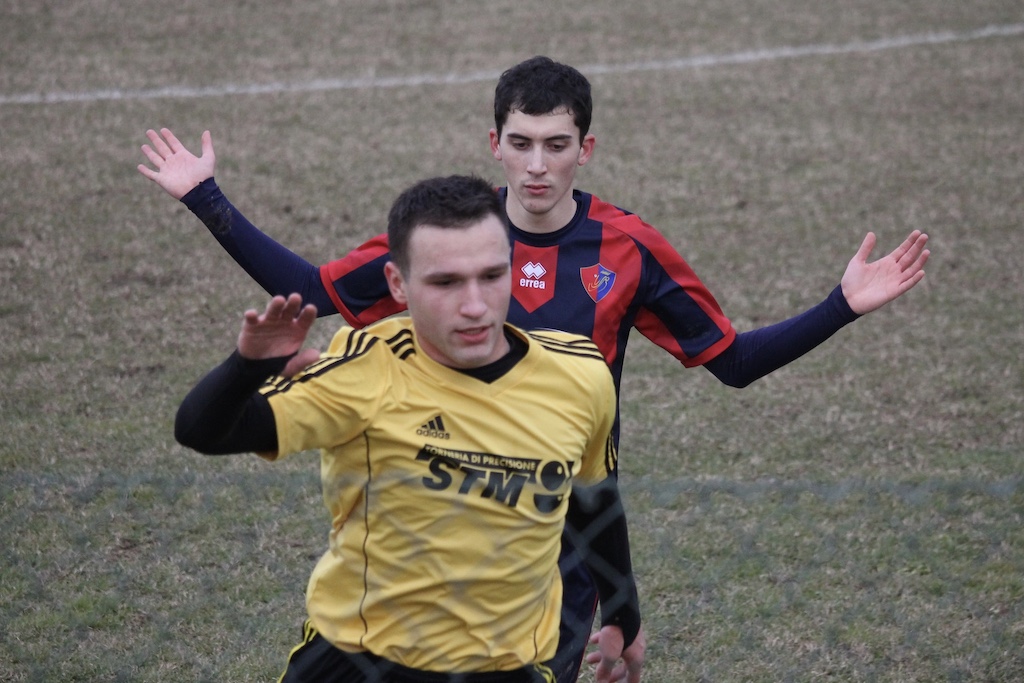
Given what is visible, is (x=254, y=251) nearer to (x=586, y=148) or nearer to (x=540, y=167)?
(x=540, y=167)

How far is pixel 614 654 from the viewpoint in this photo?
339 centimetres

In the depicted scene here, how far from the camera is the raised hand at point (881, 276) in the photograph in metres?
3.35

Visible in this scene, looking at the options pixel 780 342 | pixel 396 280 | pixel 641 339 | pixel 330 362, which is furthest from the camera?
pixel 641 339

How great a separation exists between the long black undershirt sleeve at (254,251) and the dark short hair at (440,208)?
80 cm

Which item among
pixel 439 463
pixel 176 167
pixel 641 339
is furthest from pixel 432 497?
pixel 641 339

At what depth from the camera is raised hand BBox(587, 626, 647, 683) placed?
338cm

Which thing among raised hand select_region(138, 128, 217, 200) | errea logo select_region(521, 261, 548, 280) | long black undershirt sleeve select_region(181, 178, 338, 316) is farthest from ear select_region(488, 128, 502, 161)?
raised hand select_region(138, 128, 217, 200)

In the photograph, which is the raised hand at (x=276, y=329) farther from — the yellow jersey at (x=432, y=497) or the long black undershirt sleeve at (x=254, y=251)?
the long black undershirt sleeve at (x=254, y=251)

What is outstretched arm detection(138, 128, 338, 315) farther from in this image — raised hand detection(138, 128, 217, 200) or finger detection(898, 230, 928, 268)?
finger detection(898, 230, 928, 268)

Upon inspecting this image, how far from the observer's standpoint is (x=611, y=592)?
3326 mm

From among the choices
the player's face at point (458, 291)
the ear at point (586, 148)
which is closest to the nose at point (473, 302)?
the player's face at point (458, 291)

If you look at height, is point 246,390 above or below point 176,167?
below

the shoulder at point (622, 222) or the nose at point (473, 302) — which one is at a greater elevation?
the shoulder at point (622, 222)

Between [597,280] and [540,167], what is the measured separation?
1.24ft
